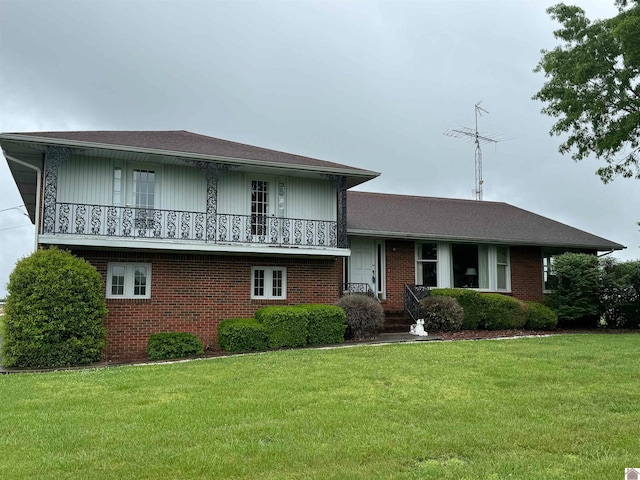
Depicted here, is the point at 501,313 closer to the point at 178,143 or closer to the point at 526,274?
the point at 526,274

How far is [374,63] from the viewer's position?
18.7 m

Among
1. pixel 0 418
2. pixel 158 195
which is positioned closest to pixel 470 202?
pixel 158 195

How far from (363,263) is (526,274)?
6677mm

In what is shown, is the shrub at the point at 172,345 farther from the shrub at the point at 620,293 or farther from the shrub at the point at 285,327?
the shrub at the point at 620,293

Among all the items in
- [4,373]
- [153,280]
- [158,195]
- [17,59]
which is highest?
[17,59]

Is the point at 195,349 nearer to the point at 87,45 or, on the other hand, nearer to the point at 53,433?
the point at 53,433

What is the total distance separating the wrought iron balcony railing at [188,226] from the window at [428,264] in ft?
14.7

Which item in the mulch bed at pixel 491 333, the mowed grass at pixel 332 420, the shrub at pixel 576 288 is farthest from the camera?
the shrub at pixel 576 288

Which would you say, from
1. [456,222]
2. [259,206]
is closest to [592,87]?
[456,222]

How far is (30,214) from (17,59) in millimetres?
6611

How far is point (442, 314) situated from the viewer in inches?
630

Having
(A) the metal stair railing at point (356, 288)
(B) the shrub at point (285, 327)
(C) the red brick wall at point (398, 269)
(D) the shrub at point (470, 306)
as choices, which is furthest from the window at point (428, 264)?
(B) the shrub at point (285, 327)

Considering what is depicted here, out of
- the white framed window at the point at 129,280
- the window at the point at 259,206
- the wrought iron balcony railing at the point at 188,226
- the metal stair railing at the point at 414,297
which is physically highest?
the window at the point at 259,206

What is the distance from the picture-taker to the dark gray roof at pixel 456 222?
1870 cm
